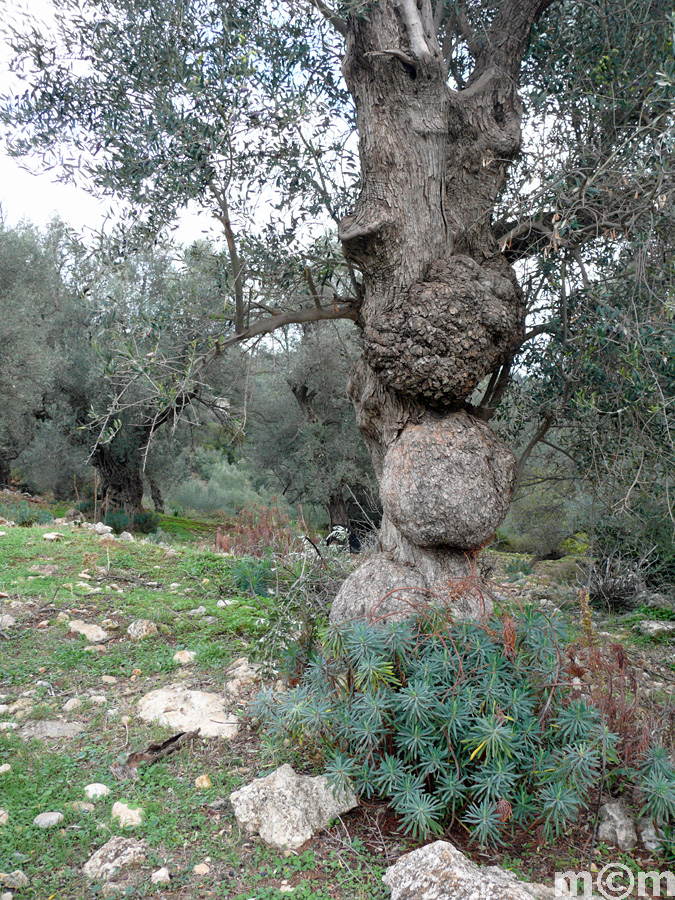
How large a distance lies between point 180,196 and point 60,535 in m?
4.31

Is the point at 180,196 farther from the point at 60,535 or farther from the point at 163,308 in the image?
the point at 60,535

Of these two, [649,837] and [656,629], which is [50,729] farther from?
[656,629]

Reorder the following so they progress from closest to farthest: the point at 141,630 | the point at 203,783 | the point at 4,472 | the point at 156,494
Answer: the point at 203,783, the point at 141,630, the point at 4,472, the point at 156,494

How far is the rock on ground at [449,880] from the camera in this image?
6.79 feet

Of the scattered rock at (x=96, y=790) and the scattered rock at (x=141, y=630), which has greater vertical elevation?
the scattered rock at (x=141, y=630)

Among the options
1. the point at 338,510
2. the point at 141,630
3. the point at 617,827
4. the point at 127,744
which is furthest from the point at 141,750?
the point at 338,510

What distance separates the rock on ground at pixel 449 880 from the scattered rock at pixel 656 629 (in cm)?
462

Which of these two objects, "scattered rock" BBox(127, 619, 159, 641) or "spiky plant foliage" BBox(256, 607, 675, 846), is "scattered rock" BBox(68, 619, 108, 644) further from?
"spiky plant foliage" BBox(256, 607, 675, 846)

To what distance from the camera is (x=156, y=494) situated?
1939 cm

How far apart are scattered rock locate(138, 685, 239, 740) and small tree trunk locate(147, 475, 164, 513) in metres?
13.5

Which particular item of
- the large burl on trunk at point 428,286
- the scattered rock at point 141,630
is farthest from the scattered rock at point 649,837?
the scattered rock at point 141,630

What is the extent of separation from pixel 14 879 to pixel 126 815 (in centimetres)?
49

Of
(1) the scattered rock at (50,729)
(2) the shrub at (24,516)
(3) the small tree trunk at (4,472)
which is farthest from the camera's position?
(3) the small tree trunk at (4,472)

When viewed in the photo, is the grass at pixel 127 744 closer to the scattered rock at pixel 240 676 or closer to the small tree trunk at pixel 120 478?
the scattered rock at pixel 240 676
